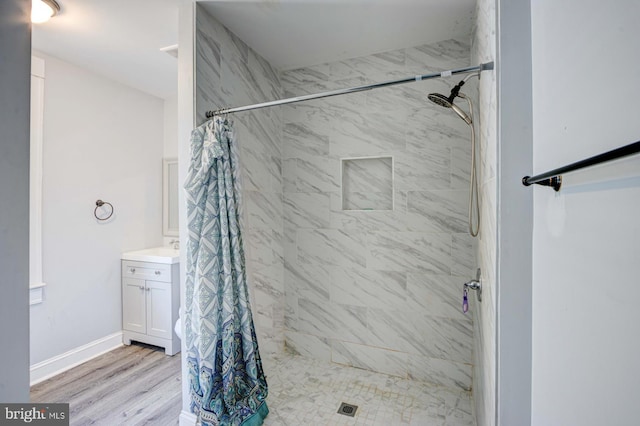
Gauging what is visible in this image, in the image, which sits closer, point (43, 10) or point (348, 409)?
point (43, 10)

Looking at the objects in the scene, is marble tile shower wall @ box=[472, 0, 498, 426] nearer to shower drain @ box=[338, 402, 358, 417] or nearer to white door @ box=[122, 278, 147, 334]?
shower drain @ box=[338, 402, 358, 417]

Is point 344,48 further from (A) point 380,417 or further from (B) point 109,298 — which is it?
(B) point 109,298

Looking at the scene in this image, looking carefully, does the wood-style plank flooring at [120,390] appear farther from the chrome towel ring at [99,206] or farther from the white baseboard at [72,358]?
the chrome towel ring at [99,206]

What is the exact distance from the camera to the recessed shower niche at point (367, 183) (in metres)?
2.39

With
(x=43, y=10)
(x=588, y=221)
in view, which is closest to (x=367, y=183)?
(x=588, y=221)

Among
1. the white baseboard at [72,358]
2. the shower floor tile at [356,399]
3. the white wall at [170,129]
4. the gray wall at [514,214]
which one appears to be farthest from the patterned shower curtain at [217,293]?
the white wall at [170,129]

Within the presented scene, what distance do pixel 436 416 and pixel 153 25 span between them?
3.23m

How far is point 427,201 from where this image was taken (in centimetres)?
221

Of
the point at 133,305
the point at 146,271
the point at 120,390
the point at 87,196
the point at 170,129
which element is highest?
the point at 170,129

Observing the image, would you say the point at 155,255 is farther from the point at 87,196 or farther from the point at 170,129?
the point at 170,129

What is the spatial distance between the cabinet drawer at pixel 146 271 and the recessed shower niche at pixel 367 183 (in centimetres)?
180

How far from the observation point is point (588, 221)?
1.80 feet

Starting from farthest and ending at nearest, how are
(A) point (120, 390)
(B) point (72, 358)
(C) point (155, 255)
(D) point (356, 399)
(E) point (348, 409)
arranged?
1. (C) point (155, 255)
2. (B) point (72, 358)
3. (A) point (120, 390)
4. (D) point (356, 399)
5. (E) point (348, 409)

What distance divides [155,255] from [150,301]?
0.46m
